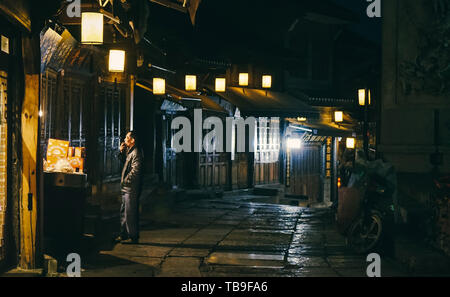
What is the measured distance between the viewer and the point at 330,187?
34.0 metres

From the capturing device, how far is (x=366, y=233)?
1182 cm

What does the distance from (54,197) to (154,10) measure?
11.7 meters

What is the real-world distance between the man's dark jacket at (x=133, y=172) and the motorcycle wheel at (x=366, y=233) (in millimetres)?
4716

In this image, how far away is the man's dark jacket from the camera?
12477 mm

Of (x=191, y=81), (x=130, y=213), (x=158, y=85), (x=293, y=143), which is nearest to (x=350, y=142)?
(x=293, y=143)

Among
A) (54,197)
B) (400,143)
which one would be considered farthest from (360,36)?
(54,197)

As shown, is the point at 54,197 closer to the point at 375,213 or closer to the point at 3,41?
the point at 3,41

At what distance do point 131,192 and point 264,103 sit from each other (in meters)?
12.6

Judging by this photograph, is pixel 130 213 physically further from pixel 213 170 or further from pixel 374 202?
pixel 213 170

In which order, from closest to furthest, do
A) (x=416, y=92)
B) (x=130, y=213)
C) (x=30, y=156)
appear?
(x=30, y=156) → (x=130, y=213) → (x=416, y=92)

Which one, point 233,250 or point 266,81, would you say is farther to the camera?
point 266,81

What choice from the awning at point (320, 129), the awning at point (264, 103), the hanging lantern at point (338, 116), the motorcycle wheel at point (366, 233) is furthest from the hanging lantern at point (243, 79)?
the motorcycle wheel at point (366, 233)

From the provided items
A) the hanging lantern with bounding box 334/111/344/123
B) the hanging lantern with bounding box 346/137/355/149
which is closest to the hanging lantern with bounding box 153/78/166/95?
the hanging lantern with bounding box 346/137/355/149

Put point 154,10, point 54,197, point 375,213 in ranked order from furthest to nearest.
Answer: point 154,10 < point 375,213 < point 54,197
